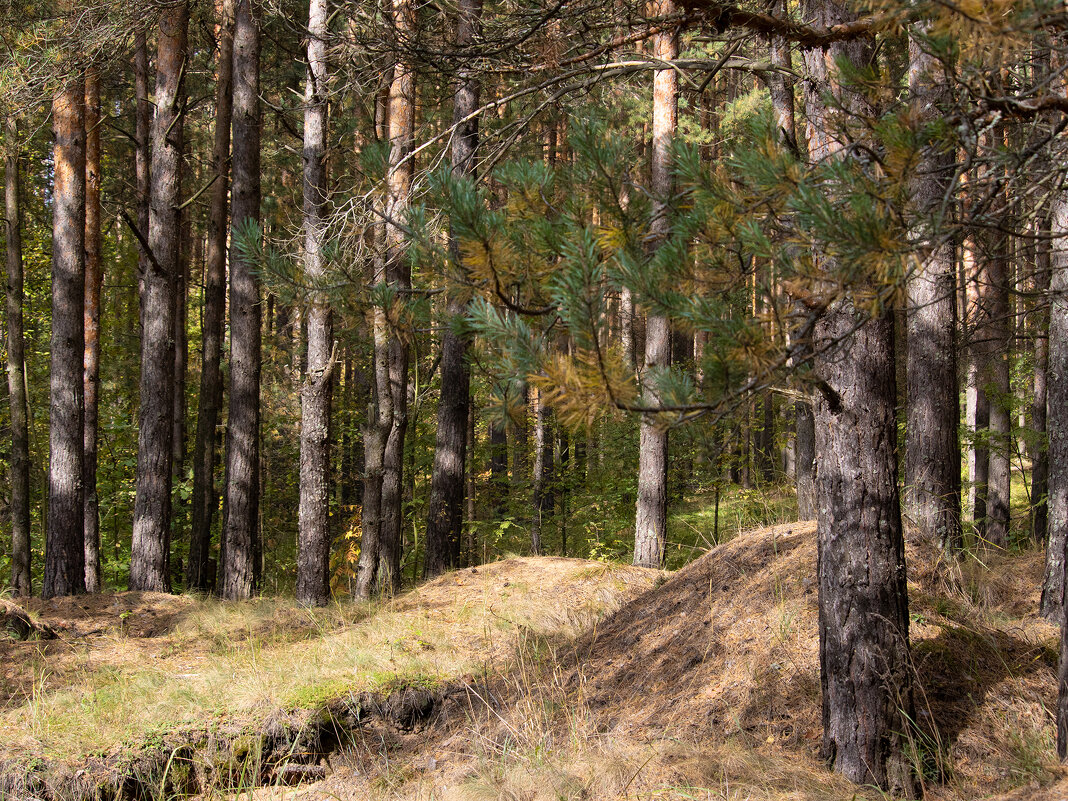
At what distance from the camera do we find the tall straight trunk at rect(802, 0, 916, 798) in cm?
334

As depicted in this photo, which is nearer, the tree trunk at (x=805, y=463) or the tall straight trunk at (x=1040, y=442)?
the tree trunk at (x=805, y=463)

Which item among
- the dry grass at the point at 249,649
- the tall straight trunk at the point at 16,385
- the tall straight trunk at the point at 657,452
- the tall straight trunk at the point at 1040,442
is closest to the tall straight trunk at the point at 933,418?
the tall straight trunk at the point at 1040,442

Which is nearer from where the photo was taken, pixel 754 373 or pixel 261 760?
pixel 754 373

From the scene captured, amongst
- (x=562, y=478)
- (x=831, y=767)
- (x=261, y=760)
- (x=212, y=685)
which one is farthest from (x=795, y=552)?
(x=562, y=478)

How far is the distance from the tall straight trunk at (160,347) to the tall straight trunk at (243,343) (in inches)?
27.2

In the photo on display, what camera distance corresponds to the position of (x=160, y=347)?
837cm

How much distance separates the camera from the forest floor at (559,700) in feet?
11.8

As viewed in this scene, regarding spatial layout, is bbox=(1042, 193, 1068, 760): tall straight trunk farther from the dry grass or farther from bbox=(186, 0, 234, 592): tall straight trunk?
bbox=(186, 0, 234, 592): tall straight trunk

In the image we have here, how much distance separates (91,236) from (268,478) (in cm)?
751

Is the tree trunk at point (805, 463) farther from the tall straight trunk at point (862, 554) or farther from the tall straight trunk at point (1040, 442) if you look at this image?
the tall straight trunk at point (862, 554)

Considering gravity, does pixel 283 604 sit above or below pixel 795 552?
below

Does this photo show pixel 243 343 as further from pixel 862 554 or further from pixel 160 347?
pixel 862 554

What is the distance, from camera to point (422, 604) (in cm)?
730

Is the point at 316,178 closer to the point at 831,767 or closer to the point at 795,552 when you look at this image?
the point at 795,552
